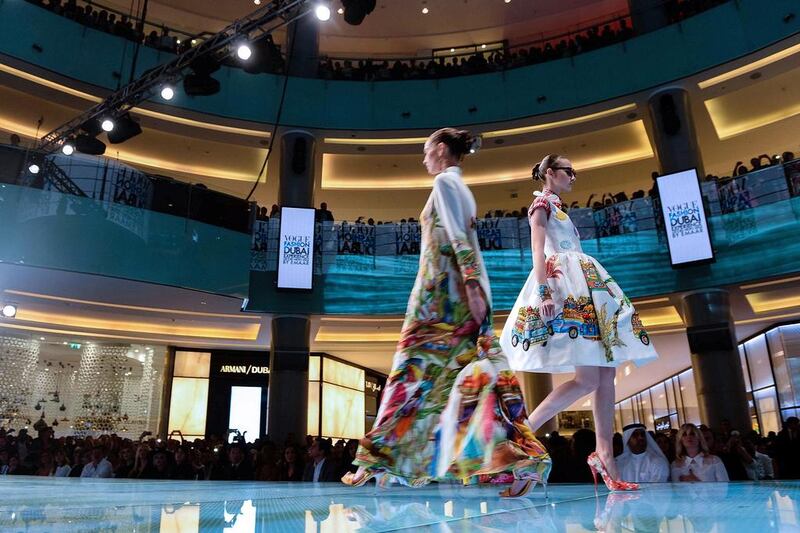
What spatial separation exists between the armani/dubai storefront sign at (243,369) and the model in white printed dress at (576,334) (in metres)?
14.9

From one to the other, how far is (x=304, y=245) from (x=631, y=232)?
635 cm

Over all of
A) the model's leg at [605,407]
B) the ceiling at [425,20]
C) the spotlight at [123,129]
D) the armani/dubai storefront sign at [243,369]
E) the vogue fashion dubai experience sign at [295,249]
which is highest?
the ceiling at [425,20]

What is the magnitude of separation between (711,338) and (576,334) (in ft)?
32.2

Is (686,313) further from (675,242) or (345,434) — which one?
(345,434)

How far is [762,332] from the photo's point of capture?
48.7 feet

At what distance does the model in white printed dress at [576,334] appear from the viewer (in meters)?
2.75

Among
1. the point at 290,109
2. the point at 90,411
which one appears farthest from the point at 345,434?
the point at 290,109

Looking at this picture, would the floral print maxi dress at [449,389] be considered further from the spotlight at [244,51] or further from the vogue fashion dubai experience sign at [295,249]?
the vogue fashion dubai experience sign at [295,249]

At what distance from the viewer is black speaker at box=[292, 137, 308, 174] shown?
45.3 ft

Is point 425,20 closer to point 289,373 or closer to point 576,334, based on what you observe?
point 289,373

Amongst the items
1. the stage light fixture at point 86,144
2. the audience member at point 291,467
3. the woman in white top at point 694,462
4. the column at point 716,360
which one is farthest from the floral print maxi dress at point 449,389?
the column at point 716,360

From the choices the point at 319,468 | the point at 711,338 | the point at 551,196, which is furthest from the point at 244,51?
the point at 711,338

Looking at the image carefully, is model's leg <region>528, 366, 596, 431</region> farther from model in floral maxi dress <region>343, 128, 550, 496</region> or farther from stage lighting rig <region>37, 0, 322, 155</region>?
stage lighting rig <region>37, 0, 322, 155</region>

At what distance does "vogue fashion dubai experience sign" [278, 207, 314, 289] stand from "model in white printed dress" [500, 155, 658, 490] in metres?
9.55
